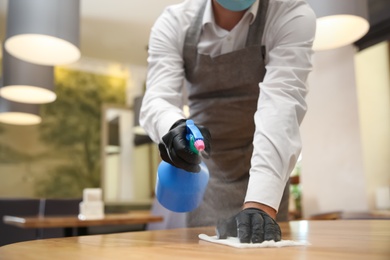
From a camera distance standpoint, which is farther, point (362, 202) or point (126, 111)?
point (126, 111)

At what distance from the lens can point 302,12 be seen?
1.34m

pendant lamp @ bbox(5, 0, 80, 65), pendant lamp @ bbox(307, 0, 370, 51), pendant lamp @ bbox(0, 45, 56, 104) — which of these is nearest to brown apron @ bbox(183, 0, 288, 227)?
pendant lamp @ bbox(307, 0, 370, 51)

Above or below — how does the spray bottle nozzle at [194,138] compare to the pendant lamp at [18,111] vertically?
below

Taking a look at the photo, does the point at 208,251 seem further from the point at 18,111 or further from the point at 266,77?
the point at 18,111

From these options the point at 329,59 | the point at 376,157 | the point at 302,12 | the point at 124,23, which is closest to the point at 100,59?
the point at 124,23

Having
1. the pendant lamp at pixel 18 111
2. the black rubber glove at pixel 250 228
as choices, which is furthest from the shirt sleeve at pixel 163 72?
the pendant lamp at pixel 18 111

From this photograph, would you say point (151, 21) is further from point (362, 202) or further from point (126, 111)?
point (362, 202)

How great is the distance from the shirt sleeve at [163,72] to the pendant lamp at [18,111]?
386cm

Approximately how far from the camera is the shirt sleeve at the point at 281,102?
3.48 ft

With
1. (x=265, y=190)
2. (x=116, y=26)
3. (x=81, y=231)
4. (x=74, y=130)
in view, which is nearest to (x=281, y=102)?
(x=265, y=190)

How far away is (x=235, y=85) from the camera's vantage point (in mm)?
1510

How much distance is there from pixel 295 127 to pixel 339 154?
2994 mm

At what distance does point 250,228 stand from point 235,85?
2.71 ft

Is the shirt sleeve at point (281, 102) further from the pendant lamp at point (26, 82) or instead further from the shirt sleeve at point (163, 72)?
the pendant lamp at point (26, 82)
